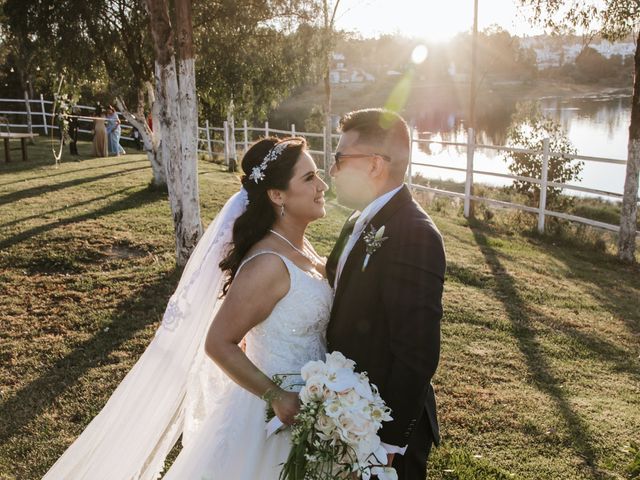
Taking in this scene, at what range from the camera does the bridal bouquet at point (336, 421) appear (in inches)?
74.6

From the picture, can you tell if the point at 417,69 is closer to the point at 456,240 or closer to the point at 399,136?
the point at 456,240

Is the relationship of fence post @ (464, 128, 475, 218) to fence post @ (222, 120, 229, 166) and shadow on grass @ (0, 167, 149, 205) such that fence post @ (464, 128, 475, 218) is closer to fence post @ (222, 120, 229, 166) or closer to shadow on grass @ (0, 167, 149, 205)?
fence post @ (222, 120, 229, 166)

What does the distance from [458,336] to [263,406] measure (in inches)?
155

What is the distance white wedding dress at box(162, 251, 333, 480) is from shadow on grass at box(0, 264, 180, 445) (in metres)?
2.25

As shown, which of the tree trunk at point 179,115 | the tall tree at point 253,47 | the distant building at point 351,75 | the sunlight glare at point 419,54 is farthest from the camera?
the distant building at point 351,75

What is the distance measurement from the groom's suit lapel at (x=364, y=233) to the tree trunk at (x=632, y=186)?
9580 mm

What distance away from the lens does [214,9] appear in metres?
11.5

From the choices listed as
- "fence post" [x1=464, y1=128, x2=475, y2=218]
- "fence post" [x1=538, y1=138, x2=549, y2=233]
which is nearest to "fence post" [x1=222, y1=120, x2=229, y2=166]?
"fence post" [x1=464, y1=128, x2=475, y2=218]

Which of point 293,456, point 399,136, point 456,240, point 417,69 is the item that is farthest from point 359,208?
point 417,69

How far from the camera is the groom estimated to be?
2061 millimetres

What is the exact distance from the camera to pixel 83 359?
5371 mm

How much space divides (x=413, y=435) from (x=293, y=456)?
576 mm

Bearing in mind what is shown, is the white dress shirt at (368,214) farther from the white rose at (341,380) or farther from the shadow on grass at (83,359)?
the shadow on grass at (83,359)

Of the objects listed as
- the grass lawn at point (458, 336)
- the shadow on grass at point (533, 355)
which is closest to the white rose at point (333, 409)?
the grass lawn at point (458, 336)
